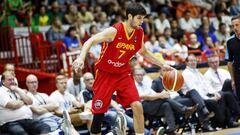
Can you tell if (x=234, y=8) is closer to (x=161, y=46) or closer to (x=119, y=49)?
(x=161, y=46)

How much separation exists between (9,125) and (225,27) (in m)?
10.7

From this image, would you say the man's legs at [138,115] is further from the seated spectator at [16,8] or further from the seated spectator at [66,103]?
the seated spectator at [16,8]

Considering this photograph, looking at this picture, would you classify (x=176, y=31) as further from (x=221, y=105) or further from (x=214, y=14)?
(x=221, y=105)

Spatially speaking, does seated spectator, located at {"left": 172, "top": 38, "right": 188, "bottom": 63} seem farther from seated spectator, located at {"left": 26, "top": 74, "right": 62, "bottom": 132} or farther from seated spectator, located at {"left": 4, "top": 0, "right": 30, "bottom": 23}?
seated spectator, located at {"left": 26, "top": 74, "right": 62, "bottom": 132}

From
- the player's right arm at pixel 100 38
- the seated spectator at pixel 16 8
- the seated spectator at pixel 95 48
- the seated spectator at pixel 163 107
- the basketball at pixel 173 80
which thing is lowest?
the seated spectator at pixel 163 107

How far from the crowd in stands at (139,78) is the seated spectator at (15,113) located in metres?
0.02

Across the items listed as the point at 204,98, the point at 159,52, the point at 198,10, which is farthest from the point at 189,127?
the point at 198,10

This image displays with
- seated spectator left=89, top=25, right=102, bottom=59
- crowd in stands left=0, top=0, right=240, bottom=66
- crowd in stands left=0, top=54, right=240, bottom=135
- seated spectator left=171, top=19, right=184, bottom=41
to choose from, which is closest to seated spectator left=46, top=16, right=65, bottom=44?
crowd in stands left=0, top=0, right=240, bottom=66

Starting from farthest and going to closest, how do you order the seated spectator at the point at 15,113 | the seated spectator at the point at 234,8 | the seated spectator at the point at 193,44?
the seated spectator at the point at 234,8
the seated spectator at the point at 193,44
the seated spectator at the point at 15,113

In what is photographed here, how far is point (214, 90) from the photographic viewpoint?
41.9 ft

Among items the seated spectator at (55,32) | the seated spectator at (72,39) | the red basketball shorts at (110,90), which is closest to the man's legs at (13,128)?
the red basketball shorts at (110,90)

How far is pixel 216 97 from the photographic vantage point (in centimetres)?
1222

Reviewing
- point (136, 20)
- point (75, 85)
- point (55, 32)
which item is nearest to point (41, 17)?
point (55, 32)

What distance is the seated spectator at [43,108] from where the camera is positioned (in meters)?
10.5
